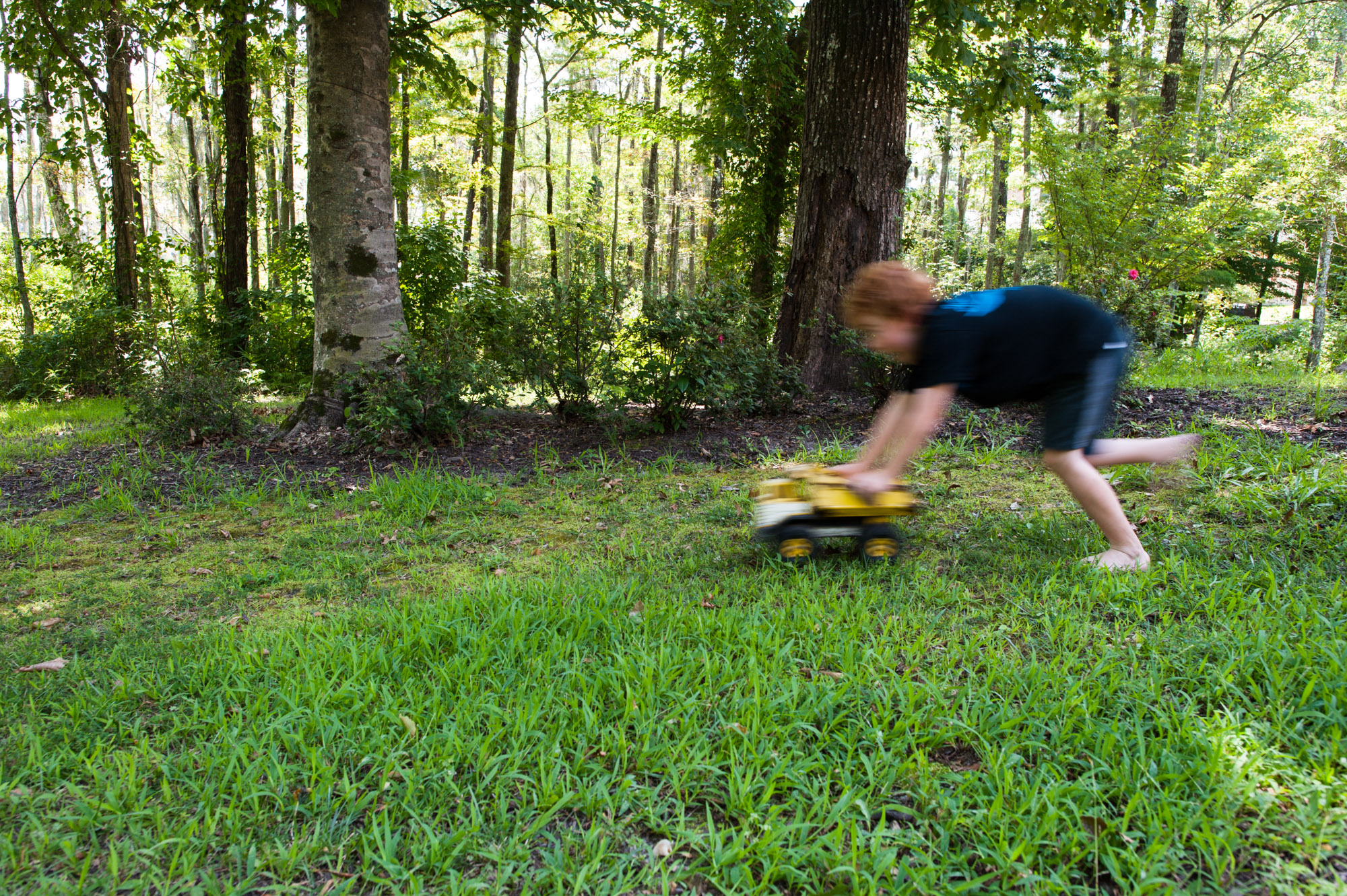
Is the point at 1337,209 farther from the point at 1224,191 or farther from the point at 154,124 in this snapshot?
the point at 154,124

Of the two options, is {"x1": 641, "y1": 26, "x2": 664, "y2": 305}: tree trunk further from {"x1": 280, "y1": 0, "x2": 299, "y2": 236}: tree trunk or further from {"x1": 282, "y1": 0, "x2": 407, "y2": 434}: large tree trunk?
{"x1": 282, "y1": 0, "x2": 407, "y2": 434}: large tree trunk

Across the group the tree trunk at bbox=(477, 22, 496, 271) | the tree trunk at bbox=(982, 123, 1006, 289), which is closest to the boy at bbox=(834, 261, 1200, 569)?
the tree trunk at bbox=(477, 22, 496, 271)

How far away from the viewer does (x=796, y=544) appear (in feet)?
12.3

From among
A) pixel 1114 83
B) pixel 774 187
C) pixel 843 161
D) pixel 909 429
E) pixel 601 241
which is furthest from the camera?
pixel 1114 83

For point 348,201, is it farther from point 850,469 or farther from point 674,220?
point 674,220

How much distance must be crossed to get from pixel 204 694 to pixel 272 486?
356cm

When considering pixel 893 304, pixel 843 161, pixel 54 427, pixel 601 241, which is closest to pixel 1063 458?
pixel 893 304

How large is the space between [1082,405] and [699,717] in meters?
2.25

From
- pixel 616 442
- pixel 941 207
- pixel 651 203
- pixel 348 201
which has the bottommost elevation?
pixel 616 442

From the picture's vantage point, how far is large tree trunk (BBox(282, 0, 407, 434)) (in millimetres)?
6570

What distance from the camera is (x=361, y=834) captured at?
2.04 metres

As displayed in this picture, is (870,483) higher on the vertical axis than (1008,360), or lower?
lower

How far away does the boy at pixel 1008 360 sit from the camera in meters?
3.33

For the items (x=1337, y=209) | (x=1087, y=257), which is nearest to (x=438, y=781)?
(x=1087, y=257)
